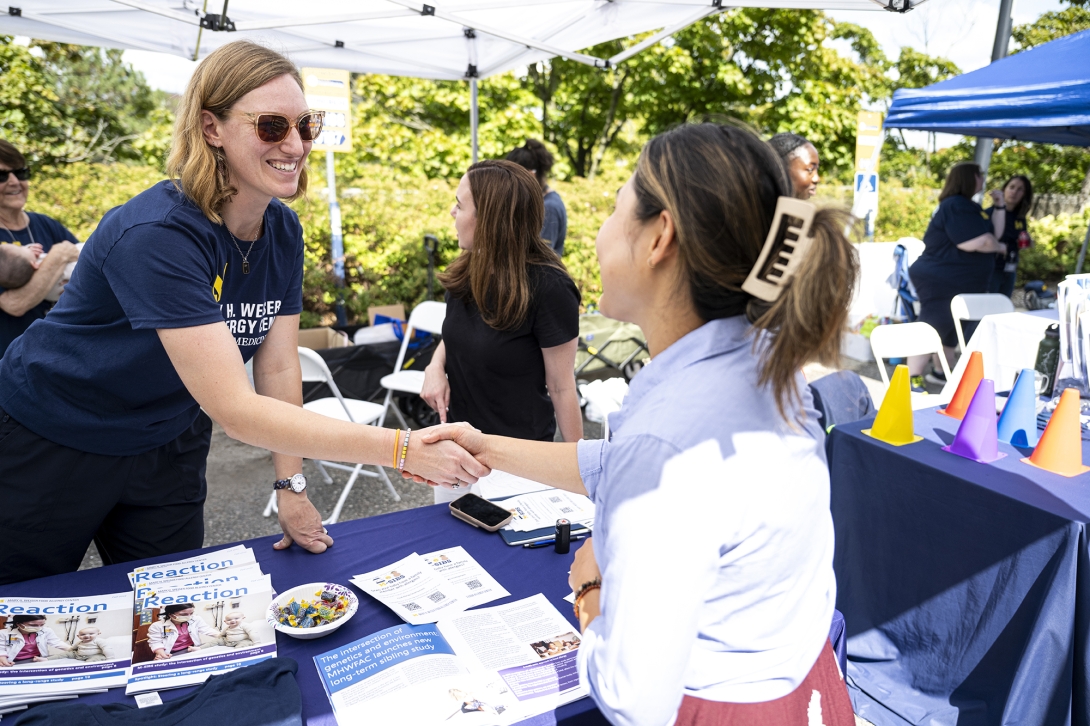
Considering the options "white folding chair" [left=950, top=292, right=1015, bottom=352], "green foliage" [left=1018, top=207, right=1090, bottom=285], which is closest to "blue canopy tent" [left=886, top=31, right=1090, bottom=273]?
"white folding chair" [left=950, top=292, right=1015, bottom=352]

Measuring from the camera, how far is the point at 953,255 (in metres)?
6.47

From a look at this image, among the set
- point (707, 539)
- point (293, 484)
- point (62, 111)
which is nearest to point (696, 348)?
point (707, 539)

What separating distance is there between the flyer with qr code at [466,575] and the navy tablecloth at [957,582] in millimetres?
1637

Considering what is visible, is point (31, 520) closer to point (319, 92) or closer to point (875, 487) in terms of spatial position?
point (875, 487)

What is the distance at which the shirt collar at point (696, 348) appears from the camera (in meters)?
1.01

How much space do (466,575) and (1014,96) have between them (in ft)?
15.3

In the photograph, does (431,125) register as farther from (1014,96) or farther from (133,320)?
(133,320)

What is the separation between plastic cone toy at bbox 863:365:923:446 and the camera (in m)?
2.63

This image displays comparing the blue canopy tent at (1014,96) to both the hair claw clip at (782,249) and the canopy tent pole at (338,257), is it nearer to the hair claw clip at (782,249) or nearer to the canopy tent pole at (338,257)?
the hair claw clip at (782,249)

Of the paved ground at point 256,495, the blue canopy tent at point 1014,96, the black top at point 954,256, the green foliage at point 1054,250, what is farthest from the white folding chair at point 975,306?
the green foliage at point 1054,250

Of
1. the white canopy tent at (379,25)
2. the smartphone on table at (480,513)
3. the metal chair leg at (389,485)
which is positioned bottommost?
the metal chair leg at (389,485)

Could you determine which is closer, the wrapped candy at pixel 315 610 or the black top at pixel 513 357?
the wrapped candy at pixel 315 610

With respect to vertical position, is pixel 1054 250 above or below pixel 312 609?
above

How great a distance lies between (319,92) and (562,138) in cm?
885
